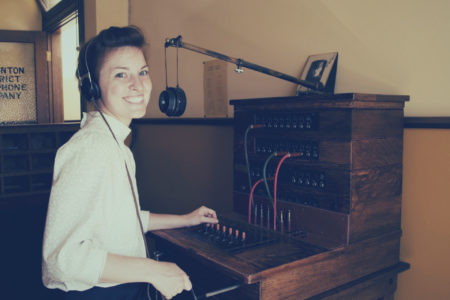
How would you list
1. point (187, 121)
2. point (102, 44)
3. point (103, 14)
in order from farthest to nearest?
point (103, 14)
point (187, 121)
point (102, 44)

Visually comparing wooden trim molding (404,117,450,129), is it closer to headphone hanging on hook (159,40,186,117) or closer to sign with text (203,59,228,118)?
headphone hanging on hook (159,40,186,117)

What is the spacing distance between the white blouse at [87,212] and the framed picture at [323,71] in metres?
0.80

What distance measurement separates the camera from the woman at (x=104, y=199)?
3.33ft

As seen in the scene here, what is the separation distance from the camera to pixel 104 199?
110 centimetres

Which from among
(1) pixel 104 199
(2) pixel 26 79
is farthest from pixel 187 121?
(2) pixel 26 79

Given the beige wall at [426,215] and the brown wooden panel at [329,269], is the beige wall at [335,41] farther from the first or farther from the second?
the brown wooden panel at [329,269]

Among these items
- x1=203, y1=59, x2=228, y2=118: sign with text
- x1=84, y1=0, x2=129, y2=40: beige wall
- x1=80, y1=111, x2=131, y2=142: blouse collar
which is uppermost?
x1=84, y1=0, x2=129, y2=40: beige wall

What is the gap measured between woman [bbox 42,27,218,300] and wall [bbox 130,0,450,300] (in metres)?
0.74

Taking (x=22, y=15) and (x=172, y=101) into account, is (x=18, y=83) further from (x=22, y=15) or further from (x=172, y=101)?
→ (x=172, y=101)

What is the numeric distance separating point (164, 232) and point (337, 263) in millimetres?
561

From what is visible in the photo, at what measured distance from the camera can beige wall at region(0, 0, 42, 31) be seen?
5195 millimetres

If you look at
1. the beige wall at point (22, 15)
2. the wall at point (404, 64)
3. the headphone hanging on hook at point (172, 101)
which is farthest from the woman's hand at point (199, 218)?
the beige wall at point (22, 15)

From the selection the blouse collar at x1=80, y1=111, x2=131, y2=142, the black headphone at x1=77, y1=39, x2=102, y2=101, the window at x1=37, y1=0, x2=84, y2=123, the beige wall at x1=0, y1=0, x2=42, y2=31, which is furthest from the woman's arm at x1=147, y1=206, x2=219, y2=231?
the beige wall at x1=0, y1=0, x2=42, y2=31

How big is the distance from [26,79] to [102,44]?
2978 mm
